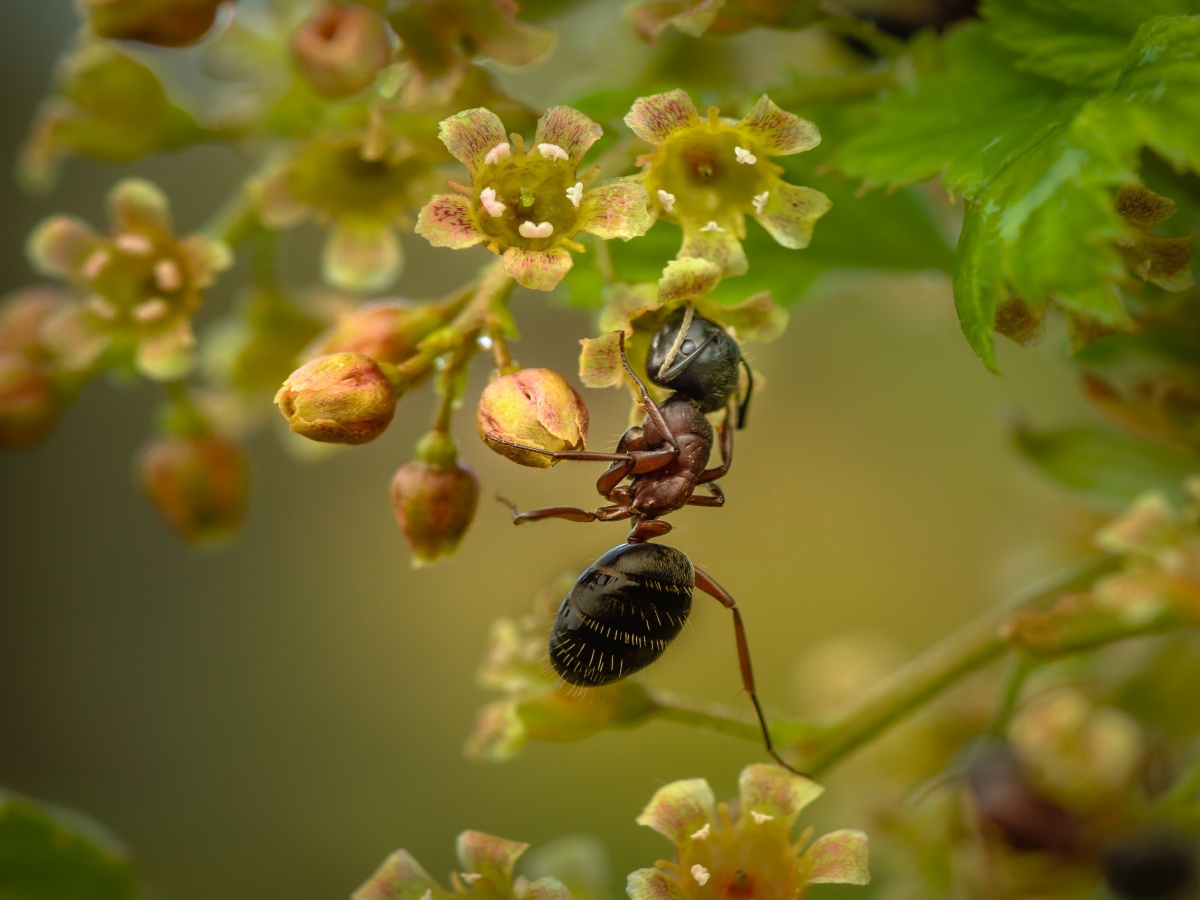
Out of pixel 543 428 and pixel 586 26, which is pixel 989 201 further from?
pixel 586 26

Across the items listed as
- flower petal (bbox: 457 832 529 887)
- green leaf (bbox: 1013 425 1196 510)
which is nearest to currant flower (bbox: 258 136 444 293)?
flower petal (bbox: 457 832 529 887)

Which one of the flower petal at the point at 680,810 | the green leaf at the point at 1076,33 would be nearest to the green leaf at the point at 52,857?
the flower petal at the point at 680,810

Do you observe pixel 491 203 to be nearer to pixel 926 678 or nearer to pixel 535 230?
pixel 535 230

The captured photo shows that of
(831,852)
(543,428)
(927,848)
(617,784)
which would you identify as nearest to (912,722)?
(927,848)

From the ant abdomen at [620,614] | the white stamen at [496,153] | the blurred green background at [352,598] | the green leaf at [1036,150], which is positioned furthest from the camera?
the blurred green background at [352,598]

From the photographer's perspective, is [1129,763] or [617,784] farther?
[617,784]

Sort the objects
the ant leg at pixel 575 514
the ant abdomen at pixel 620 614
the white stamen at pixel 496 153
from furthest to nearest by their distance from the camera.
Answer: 1. the ant leg at pixel 575 514
2. the ant abdomen at pixel 620 614
3. the white stamen at pixel 496 153

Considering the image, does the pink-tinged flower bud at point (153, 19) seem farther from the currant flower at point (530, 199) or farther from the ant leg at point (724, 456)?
the ant leg at point (724, 456)

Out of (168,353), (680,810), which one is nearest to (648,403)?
(680,810)
